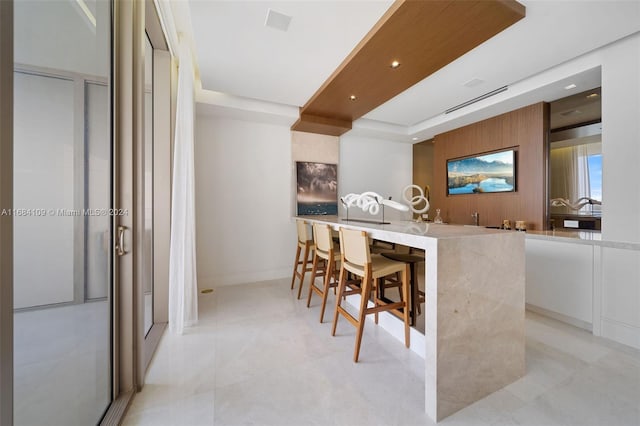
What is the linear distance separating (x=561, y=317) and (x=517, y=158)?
2.03 meters

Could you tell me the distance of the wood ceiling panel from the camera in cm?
163

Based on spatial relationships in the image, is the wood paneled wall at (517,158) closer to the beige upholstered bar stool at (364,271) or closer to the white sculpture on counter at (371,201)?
the white sculpture on counter at (371,201)

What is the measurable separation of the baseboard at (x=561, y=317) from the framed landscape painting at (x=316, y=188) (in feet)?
9.32

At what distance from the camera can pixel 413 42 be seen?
6.42 ft

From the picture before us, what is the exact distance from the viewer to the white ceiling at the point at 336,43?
5.64ft

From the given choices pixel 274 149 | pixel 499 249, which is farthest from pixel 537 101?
pixel 274 149

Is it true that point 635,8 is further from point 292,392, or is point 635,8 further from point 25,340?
point 25,340

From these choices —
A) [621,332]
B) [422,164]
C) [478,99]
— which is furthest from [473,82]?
[422,164]

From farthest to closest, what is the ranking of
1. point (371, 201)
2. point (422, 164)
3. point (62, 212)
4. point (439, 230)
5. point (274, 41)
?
point (422, 164) → point (371, 201) → point (274, 41) → point (439, 230) → point (62, 212)

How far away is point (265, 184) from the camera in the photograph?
3.79 m

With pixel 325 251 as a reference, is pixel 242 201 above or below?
above

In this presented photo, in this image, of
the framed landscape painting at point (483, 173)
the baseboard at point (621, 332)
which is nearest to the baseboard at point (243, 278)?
the framed landscape painting at point (483, 173)

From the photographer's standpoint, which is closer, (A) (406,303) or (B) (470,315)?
(B) (470,315)

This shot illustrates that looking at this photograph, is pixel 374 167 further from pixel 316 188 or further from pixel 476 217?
pixel 476 217
